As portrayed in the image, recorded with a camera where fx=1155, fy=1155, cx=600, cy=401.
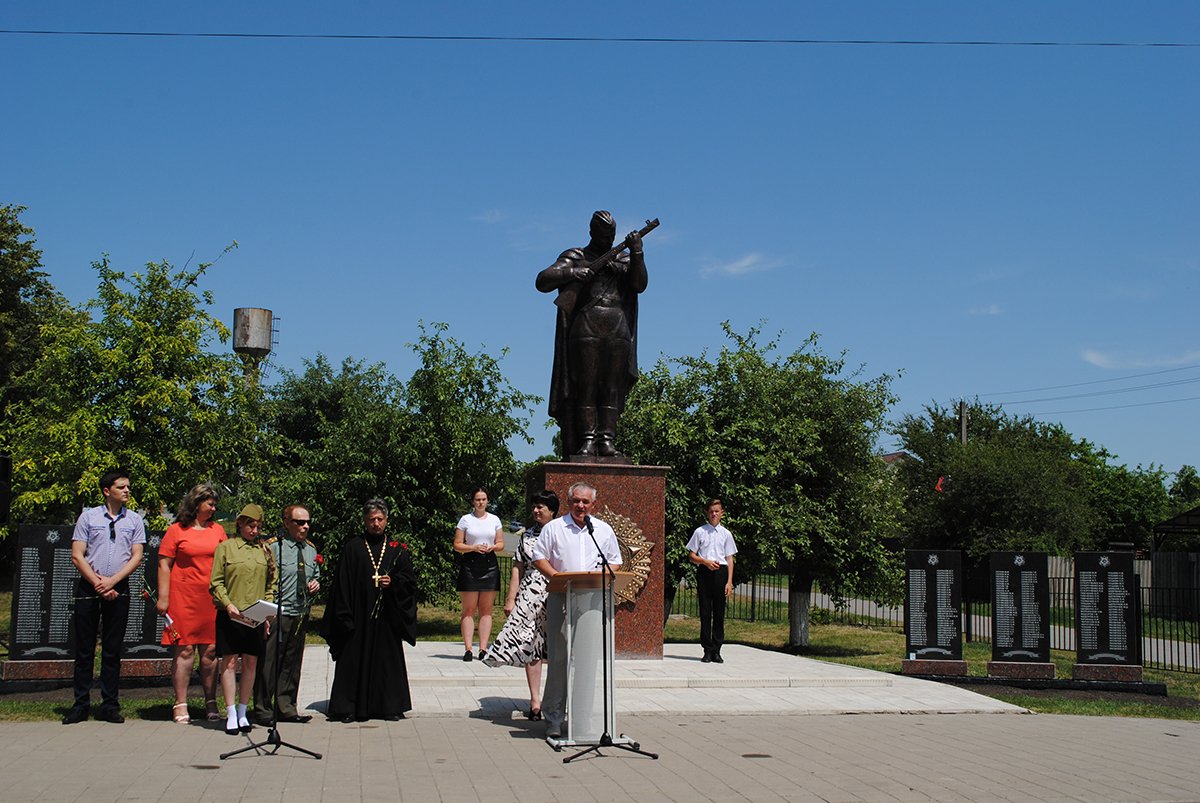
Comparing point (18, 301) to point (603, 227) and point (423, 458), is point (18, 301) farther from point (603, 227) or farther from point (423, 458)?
point (603, 227)

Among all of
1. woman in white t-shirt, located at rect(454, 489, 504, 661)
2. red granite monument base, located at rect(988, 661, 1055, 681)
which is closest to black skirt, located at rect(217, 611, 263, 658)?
woman in white t-shirt, located at rect(454, 489, 504, 661)

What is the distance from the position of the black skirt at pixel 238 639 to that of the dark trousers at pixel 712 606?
535 cm

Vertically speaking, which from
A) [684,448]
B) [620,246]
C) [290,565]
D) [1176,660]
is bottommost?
[1176,660]

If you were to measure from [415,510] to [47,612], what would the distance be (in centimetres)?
810

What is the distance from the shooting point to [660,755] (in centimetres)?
757

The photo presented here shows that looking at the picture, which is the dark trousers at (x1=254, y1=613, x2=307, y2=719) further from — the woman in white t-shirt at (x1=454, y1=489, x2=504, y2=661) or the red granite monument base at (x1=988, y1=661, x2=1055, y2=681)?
the red granite monument base at (x1=988, y1=661, x2=1055, y2=681)

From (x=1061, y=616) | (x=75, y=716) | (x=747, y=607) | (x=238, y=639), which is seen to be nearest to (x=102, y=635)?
(x=75, y=716)

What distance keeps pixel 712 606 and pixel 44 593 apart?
262 inches

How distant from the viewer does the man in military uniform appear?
40.4 ft

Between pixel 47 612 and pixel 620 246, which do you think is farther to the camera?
pixel 620 246

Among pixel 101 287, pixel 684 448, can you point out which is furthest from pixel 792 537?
pixel 101 287

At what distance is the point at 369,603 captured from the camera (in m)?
8.66

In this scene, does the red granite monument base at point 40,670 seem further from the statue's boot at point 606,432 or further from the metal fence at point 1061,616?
the metal fence at point 1061,616

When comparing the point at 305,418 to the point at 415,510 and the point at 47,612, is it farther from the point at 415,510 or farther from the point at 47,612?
the point at 47,612
